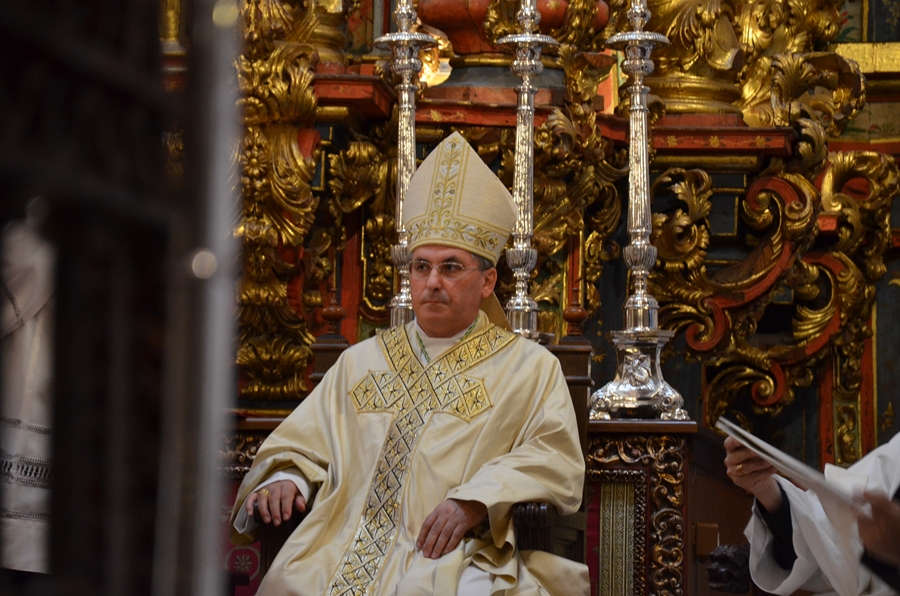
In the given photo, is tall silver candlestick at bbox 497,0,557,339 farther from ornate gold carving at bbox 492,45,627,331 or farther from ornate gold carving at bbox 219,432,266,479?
ornate gold carving at bbox 219,432,266,479

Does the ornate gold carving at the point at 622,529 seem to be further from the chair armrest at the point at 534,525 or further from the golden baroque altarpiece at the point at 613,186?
the golden baroque altarpiece at the point at 613,186

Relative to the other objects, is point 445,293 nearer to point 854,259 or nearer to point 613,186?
point 613,186

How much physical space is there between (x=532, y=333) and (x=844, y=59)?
96.2 inches

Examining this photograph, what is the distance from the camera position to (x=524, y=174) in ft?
15.8

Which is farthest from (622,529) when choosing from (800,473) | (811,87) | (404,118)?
(811,87)

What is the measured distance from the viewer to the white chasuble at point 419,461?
11.4 ft

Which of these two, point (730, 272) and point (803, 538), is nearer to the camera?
point (803, 538)

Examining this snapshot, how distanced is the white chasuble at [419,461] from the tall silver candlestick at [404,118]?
0.64 m

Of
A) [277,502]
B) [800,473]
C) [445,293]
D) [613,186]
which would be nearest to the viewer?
[800,473]

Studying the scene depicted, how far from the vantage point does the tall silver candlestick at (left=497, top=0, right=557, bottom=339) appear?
4684 millimetres

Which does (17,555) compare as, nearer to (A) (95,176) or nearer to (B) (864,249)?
(A) (95,176)

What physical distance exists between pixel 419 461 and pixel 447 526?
391 mm

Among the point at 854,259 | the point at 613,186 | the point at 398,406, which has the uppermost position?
the point at 613,186

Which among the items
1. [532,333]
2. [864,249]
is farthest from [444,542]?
[864,249]
